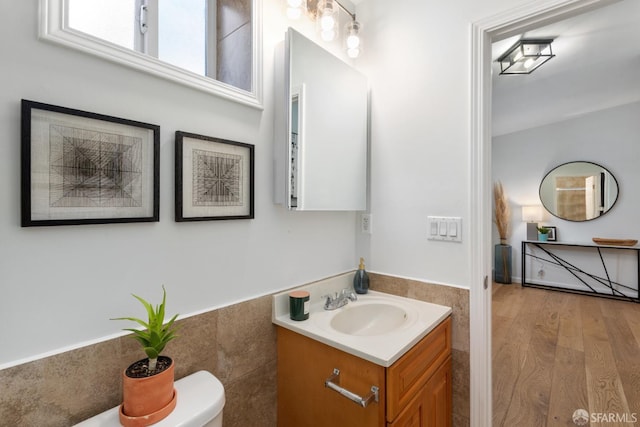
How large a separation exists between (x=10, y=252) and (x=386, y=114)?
157cm

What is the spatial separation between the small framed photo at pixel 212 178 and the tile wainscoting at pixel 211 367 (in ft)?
1.24

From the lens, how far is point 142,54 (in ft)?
2.89

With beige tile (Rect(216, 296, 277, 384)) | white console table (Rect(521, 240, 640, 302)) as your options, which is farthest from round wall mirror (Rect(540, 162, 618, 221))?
beige tile (Rect(216, 296, 277, 384))

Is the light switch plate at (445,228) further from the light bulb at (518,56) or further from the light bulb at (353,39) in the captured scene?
the light bulb at (518,56)

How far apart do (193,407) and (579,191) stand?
5.64 m

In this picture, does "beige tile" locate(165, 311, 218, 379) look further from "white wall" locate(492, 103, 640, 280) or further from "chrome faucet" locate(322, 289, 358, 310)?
"white wall" locate(492, 103, 640, 280)

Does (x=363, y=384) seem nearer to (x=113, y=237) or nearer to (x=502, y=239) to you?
(x=113, y=237)

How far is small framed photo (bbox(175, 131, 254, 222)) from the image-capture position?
98 cm

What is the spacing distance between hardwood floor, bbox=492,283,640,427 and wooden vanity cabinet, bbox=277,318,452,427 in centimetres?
93

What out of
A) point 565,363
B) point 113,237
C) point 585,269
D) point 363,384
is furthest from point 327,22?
point 585,269

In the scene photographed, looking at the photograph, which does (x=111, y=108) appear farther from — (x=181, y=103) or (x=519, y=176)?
(x=519, y=176)

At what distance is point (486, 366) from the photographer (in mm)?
1323

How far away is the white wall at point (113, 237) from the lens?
690mm

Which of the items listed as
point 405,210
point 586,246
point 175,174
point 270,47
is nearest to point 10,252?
point 175,174
